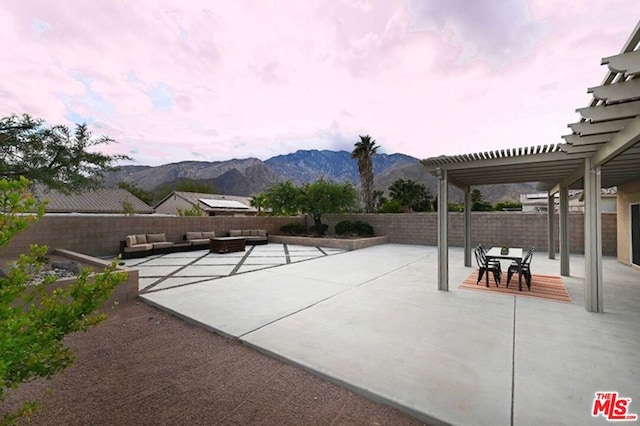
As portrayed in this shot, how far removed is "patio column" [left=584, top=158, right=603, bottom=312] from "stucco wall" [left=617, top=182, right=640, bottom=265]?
4.97m

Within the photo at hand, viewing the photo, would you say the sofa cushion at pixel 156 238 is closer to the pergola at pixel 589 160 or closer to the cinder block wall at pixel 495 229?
the cinder block wall at pixel 495 229

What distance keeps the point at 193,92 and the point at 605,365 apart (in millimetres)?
14011

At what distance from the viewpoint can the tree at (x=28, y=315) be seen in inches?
45.3

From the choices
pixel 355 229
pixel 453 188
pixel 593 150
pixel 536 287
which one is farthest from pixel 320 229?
pixel 453 188

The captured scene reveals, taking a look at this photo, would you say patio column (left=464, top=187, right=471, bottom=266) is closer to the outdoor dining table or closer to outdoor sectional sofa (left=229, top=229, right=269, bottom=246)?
the outdoor dining table

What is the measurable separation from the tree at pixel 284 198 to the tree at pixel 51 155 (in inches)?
382

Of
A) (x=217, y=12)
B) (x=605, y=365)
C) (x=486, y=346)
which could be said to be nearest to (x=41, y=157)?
(x=217, y=12)

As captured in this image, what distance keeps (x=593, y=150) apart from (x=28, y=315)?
20.1ft

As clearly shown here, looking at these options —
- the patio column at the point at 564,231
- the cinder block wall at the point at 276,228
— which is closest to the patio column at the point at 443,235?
the patio column at the point at 564,231

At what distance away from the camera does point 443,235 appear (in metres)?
5.36

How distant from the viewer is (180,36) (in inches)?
298

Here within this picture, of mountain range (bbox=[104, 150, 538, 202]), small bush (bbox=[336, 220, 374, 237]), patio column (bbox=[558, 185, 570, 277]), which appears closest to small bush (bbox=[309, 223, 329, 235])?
small bush (bbox=[336, 220, 374, 237])

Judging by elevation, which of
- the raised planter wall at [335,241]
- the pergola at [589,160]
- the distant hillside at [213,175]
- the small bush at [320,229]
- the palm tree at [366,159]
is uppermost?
the distant hillside at [213,175]

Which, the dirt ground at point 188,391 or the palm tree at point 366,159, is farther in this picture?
the palm tree at point 366,159
